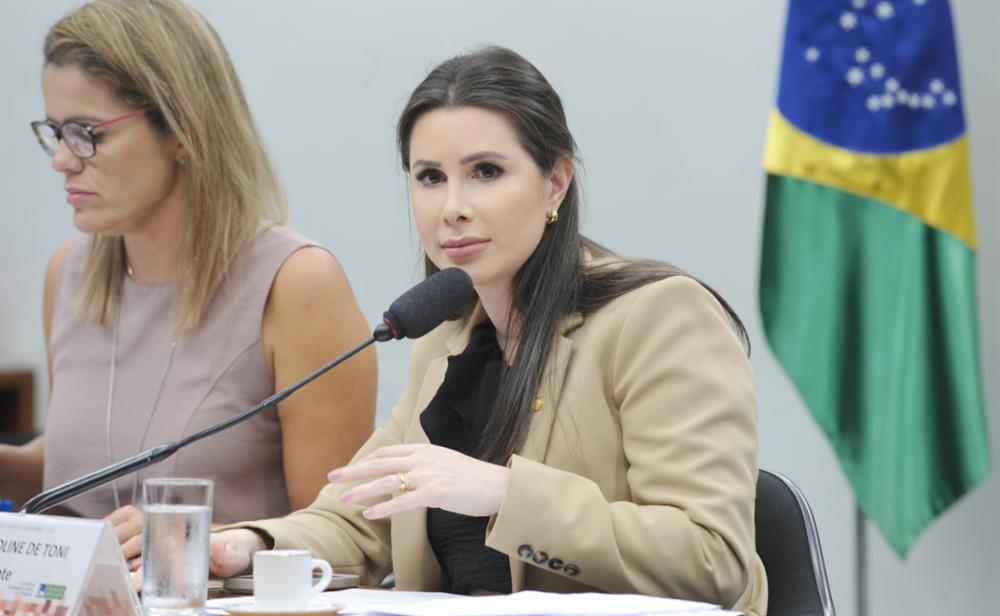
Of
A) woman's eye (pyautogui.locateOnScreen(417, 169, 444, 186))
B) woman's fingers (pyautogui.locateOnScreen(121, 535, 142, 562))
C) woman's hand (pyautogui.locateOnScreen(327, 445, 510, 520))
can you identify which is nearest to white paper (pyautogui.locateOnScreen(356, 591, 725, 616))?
woman's hand (pyautogui.locateOnScreen(327, 445, 510, 520))

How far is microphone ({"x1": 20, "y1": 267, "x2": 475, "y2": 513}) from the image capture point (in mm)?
1278

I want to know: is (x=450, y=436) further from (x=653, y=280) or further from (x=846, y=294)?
(x=846, y=294)

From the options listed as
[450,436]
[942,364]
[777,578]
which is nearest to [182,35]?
[450,436]

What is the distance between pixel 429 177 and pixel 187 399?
0.68 metres

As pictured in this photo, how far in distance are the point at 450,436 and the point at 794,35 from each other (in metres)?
1.26

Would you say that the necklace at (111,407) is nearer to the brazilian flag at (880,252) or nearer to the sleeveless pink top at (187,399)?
the sleeveless pink top at (187,399)

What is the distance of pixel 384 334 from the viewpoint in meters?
1.37

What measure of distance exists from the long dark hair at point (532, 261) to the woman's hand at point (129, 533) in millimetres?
455

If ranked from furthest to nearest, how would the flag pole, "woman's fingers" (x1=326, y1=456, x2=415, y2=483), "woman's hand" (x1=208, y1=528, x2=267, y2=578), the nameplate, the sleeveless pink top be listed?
the flag pole → the sleeveless pink top → "woman's hand" (x1=208, y1=528, x2=267, y2=578) → "woman's fingers" (x1=326, y1=456, x2=415, y2=483) → the nameplate

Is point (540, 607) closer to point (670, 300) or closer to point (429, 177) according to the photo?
point (670, 300)

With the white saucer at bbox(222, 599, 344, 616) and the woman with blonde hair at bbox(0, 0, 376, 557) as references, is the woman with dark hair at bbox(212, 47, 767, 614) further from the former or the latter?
the woman with blonde hair at bbox(0, 0, 376, 557)

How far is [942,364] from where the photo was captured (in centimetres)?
250

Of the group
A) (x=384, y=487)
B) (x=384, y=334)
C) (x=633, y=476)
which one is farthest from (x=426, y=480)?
(x=633, y=476)

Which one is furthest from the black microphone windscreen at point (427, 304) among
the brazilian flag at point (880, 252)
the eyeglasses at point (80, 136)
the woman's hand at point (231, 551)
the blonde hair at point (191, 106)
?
the brazilian flag at point (880, 252)
